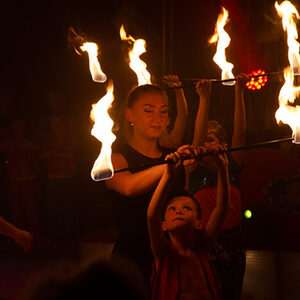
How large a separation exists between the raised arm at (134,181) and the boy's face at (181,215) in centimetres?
22

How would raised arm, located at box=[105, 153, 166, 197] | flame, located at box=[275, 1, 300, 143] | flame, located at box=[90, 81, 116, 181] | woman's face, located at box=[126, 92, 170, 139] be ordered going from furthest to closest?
woman's face, located at box=[126, 92, 170, 139], raised arm, located at box=[105, 153, 166, 197], flame, located at box=[275, 1, 300, 143], flame, located at box=[90, 81, 116, 181]

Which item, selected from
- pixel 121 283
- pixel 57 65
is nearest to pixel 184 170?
pixel 121 283

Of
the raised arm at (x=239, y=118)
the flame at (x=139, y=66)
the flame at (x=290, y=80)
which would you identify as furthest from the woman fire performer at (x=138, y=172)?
the flame at (x=290, y=80)

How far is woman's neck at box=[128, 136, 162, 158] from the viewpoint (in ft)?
10.1

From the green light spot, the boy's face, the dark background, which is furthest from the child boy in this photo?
the dark background

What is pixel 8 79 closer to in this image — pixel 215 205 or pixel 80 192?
pixel 80 192

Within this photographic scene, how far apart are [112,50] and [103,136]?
3.15 meters

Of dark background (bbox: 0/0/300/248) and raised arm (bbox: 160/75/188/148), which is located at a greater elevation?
dark background (bbox: 0/0/300/248)

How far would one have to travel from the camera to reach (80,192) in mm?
6375

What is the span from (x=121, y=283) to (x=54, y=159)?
505cm

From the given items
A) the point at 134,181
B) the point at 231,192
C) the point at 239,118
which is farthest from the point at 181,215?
the point at 239,118

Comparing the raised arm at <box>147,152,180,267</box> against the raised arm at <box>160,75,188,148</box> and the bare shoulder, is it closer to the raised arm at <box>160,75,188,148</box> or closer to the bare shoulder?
the bare shoulder

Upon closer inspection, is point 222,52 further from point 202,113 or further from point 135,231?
point 135,231

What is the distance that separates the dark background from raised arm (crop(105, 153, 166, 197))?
2.37 metres
